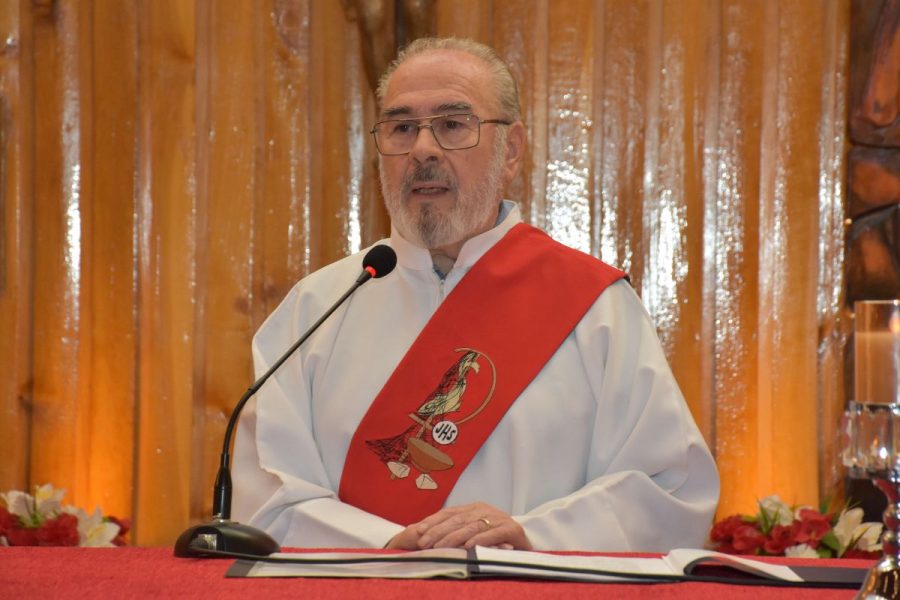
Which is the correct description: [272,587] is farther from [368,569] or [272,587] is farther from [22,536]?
[22,536]

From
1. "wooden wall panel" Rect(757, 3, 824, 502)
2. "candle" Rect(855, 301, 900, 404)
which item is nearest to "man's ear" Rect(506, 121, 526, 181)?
"wooden wall panel" Rect(757, 3, 824, 502)

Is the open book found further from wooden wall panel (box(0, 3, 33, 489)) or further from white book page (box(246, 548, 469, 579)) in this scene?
wooden wall panel (box(0, 3, 33, 489))

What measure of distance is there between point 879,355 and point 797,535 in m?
1.81

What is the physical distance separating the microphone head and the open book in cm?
66

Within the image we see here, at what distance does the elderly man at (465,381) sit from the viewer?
249cm

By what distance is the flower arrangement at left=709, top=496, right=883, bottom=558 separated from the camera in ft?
9.37

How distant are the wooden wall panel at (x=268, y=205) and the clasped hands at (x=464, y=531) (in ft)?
4.94

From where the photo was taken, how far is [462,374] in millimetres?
2699

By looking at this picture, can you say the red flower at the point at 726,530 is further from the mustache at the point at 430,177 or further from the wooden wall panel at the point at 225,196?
the wooden wall panel at the point at 225,196

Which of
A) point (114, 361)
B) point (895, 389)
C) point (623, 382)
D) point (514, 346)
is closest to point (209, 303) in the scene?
point (114, 361)

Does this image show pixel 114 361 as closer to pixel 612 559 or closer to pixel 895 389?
pixel 612 559

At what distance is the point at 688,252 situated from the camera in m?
3.49

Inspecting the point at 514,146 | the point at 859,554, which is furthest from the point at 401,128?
the point at 859,554

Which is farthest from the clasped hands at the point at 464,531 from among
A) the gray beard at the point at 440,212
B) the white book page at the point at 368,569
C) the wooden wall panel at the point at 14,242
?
the wooden wall panel at the point at 14,242
